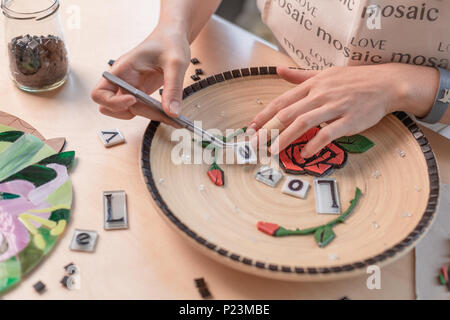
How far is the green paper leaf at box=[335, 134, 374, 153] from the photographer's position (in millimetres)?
765

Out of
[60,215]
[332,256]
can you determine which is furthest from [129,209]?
[332,256]

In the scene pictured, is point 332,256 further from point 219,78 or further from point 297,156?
point 219,78

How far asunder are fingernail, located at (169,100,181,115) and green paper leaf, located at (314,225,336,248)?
29cm

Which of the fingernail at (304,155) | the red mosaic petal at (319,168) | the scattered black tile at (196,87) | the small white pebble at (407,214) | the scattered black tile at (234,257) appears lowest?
the scattered black tile at (234,257)

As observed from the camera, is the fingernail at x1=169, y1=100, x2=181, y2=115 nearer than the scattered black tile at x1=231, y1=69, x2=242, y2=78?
Yes

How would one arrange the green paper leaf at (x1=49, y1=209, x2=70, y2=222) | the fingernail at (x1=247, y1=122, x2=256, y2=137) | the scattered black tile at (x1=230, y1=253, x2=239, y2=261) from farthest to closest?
the fingernail at (x1=247, y1=122, x2=256, y2=137), the green paper leaf at (x1=49, y1=209, x2=70, y2=222), the scattered black tile at (x1=230, y1=253, x2=239, y2=261)

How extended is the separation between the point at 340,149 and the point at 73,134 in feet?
1.51

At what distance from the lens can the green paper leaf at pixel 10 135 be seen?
0.77 meters

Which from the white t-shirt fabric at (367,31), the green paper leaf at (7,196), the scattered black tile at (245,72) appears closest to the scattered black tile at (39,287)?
the green paper leaf at (7,196)

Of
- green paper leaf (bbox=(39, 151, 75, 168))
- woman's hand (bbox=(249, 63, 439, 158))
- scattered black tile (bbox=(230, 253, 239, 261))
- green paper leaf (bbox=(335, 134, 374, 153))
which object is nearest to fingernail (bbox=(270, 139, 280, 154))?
woman's hand (bbox=(249, 63, 439, 158))

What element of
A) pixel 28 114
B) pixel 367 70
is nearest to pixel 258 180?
pixel 367 70

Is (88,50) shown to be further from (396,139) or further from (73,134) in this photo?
(396,139)

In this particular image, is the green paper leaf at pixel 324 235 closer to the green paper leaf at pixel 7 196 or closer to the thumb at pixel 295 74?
the thumb at pixel 295 74

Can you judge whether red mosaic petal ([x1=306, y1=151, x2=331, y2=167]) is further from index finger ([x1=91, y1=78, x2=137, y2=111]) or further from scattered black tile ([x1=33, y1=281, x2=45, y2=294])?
scattered black tile ([x1=33, y1=281, x2=45, y2=294])
